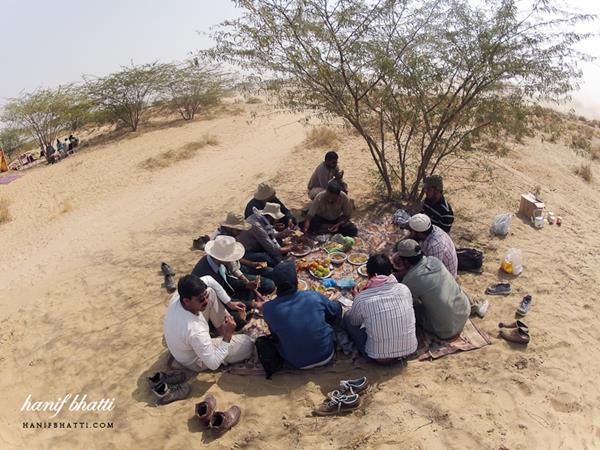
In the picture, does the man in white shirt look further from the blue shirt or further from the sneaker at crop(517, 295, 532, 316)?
the sneaker at crop(517, 295, 532, 316)

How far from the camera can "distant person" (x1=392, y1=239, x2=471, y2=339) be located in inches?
170

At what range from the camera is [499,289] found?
17.7 ft

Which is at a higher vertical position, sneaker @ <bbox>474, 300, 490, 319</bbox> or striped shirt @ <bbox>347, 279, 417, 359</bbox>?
striped shirt @ <bbox>347, 279, 417, 359</bbox>

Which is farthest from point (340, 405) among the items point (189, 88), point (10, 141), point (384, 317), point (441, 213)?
point (10, 141)

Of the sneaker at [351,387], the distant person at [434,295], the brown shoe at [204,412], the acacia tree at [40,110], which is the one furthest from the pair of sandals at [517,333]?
the acacia tree at [40,110]

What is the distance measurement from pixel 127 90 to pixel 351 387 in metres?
18.2

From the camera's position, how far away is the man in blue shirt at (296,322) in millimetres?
4016

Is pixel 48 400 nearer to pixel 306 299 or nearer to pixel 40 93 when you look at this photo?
pixel 306 299

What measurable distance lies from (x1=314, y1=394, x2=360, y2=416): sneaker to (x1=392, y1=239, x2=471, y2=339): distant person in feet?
3.95

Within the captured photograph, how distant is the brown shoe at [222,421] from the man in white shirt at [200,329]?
18.0 inches

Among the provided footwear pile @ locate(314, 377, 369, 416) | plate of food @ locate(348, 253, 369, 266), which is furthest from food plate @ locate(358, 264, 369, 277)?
footwear pile @ locate(314, 377, 369, 416)

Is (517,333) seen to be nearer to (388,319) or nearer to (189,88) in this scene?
(388,319)

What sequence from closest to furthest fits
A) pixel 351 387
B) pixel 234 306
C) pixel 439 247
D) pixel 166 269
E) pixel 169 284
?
pixel 351 387 < pixel 234 306 < pixel 439 247 < pixel 169 284 < pixel 166 269

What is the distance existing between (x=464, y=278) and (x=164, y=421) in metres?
4.03
